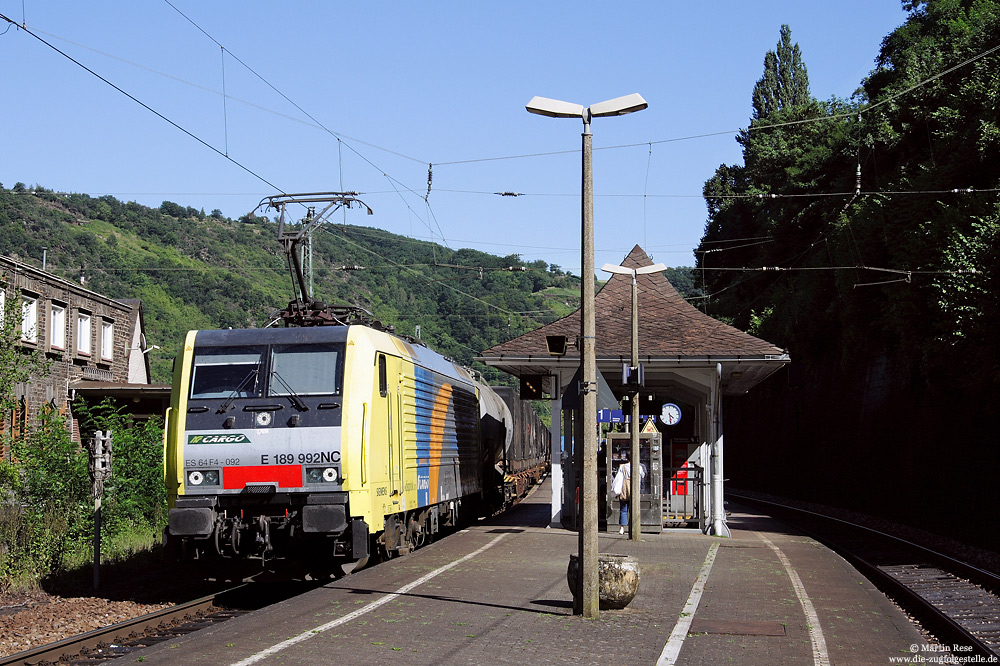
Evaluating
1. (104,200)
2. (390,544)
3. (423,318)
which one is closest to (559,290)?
(423,318)

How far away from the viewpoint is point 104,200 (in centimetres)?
10362

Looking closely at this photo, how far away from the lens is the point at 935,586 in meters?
16.4

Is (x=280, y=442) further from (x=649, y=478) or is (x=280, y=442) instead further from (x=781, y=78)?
(x=781, y=78)

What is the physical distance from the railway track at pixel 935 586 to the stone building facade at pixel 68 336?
18168 millimetres

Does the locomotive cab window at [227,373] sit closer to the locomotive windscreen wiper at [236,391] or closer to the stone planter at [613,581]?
the locomotive windscreen wiper at [236,391]

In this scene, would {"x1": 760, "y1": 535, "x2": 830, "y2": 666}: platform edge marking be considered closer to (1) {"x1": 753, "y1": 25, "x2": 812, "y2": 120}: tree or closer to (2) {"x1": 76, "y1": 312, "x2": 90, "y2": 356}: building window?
(2) {"x1": 76, "y1": 312, "x2": 90, "y2": 356}: building window

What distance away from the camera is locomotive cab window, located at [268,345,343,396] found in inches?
557

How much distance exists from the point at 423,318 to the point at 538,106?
207 ft

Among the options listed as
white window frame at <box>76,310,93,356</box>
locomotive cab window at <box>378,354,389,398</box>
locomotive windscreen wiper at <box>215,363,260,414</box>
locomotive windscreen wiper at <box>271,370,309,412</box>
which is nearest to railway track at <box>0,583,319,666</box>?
locomotive windscreen wiper at <box>215,363,260,414</box>

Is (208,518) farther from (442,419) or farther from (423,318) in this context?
(423,318)

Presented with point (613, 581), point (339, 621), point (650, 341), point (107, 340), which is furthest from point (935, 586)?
point (107, 340)

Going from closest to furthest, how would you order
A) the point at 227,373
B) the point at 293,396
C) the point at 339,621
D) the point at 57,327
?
the point at 339,621
the point at 293,396
the point at 227,373
the point at 57,327

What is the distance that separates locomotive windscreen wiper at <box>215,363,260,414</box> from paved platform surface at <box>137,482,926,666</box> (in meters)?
2.58

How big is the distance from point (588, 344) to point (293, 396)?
415 centimetres
